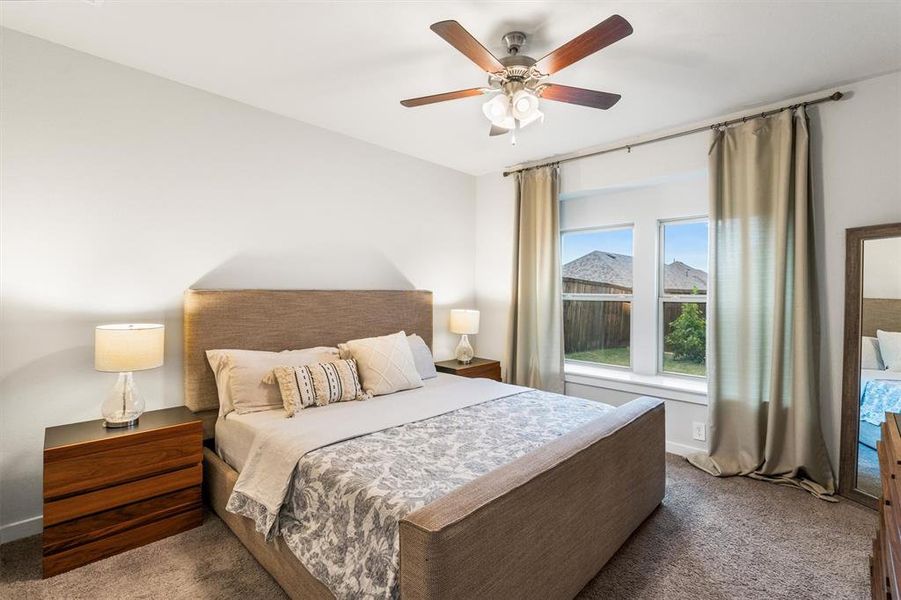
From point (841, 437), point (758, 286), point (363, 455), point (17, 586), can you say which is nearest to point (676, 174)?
point (758, 286)

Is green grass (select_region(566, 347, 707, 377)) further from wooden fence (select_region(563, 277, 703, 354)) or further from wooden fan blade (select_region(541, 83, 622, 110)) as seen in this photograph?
wooden fan blade (select_region(541, 83, 622, 110))

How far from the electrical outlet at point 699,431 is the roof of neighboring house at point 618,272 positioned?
115cm

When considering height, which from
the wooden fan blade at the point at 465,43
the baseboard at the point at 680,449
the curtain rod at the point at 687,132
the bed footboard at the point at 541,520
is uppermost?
the curtain rod at the point at 687,132

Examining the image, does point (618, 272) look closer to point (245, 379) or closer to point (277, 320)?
point (277, 320)

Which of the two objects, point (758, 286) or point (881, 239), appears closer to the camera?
point (881, 239)

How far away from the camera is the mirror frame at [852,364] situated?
8.62ft

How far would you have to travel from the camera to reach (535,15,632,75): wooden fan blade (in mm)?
1606

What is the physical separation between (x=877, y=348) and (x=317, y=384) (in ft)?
11.3

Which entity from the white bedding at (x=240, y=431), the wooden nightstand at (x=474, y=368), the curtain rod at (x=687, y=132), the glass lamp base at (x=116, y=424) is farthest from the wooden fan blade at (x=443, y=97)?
the wooden nightstand at (x=474, y=368)

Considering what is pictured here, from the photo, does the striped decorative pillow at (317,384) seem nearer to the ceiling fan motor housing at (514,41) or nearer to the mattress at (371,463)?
the mattress at (371,463)

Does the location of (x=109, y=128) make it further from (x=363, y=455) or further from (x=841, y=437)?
(x=841, y=437)

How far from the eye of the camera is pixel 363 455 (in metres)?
1.89

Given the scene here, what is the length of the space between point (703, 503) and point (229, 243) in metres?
3.60

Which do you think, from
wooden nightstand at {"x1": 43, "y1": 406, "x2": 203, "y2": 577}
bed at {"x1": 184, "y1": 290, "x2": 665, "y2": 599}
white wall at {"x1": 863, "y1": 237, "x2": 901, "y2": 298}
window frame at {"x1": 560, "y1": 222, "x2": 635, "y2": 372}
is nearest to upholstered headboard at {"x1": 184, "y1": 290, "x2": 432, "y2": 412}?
bed at {"x1": 184, "y1": 290, "x2": 665, "y2": 599}
